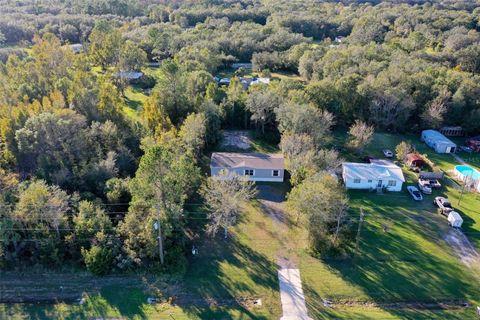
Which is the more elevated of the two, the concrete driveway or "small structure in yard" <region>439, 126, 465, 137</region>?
"small structure in yard" <region>439, 126, 465, 137</region>

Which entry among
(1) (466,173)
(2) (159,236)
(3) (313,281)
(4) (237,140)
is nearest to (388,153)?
→ (1) (466,173)

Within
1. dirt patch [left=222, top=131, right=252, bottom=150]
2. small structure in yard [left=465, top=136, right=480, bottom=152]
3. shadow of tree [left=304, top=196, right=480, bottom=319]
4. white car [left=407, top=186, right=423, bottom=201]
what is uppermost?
small structure in yard [left=465, top=136, right=480, bottom=152]

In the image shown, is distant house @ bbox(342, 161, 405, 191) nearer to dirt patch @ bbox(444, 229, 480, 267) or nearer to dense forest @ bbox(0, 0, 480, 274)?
dense forest @ bbox(0, 0, 480, 274)

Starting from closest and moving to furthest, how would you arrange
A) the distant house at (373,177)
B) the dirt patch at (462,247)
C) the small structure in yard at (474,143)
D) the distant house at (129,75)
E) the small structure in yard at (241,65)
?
the dirt patch at (462,247) < the distant house at (373,177) < the small structure in yard at (474,143) < the distant house at (129,75) < the small structure in yard at (241,65)

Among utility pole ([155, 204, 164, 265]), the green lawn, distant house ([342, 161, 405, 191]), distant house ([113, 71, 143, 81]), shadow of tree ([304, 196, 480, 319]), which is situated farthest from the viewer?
distant house ([113, 71, 143, 81])

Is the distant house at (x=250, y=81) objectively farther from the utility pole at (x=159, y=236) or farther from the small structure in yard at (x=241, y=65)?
the utility pole at (x=159, y=236)

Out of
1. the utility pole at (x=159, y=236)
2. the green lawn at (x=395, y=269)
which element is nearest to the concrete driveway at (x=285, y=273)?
the green lawn at (x=395, y=269)

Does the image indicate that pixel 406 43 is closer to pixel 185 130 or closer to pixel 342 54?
pixel 342 54

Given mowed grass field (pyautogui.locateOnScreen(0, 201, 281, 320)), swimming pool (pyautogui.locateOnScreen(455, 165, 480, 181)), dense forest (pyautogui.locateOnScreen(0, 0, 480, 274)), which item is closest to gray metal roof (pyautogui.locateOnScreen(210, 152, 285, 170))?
dense forest (pyautogui.locateOnScreen(0, 0, 480, 274))
